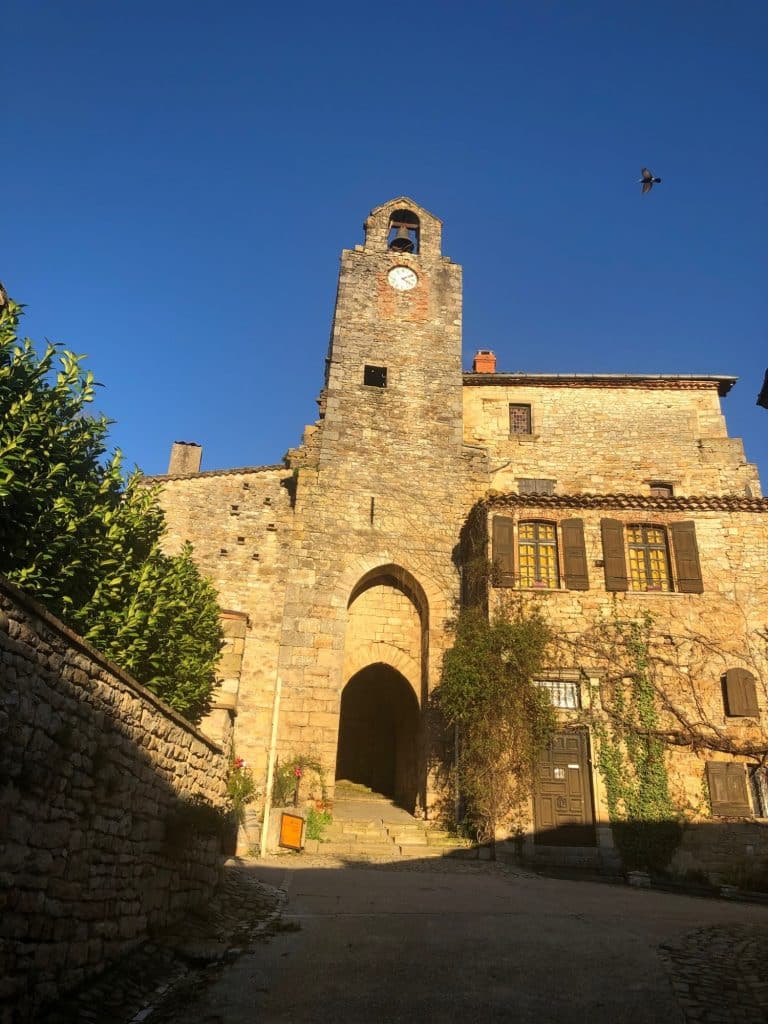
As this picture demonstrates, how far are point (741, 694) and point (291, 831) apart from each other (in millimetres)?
8349

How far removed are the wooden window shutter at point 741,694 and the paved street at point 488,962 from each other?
460cm

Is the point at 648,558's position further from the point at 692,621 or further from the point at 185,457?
the point at 185,457

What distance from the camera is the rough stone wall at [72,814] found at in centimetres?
403

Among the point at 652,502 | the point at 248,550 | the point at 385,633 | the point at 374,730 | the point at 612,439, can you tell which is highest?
the point at 612,439

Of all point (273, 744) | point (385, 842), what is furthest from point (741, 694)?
point (273, 744)

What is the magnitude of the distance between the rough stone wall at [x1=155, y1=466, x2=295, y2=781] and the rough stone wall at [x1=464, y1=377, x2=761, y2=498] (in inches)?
259

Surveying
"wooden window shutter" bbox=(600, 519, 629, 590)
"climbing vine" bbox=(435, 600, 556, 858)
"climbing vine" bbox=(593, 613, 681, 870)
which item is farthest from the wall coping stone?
"wooden window shutter" bbox=(600, 519, 629, 590)

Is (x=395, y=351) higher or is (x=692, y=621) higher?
(x=395, y=351)

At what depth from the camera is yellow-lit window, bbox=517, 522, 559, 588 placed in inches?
546

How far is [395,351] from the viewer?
1873 cm

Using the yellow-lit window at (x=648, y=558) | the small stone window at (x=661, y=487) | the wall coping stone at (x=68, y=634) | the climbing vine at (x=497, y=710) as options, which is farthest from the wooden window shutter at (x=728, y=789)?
the wall coping stone at (x=68, y=634)

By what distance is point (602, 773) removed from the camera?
12.2 meters

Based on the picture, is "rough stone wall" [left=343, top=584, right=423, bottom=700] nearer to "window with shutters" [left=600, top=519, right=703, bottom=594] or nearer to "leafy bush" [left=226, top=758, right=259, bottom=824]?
"leafy bush" [left=226, top=758, right=259, bottom=824]

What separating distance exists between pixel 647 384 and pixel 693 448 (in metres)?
2.34
